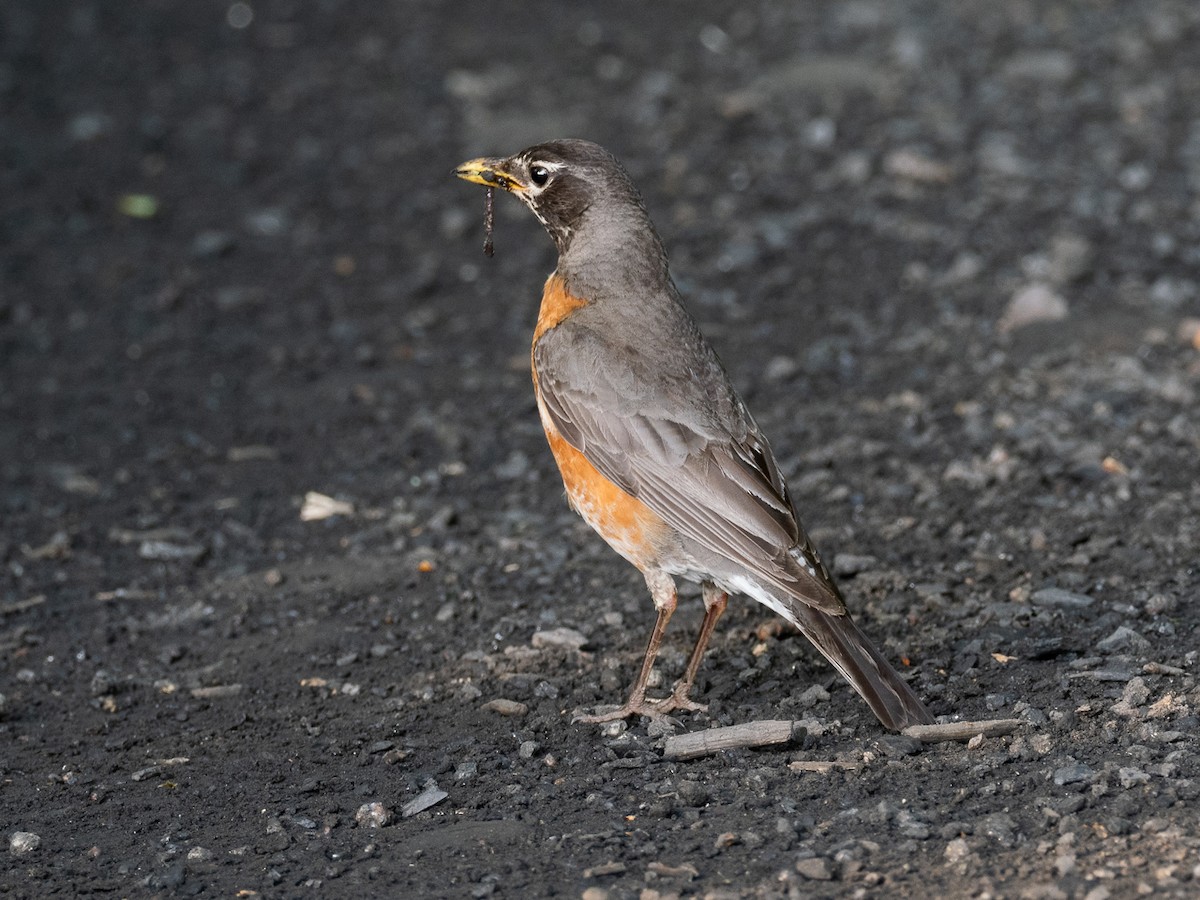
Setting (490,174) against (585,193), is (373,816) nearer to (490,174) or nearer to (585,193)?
(585,193)

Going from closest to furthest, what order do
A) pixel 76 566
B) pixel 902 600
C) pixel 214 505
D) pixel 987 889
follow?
pixel 987 889, pixel 902 600, pixel 76 566, pixel 214 505

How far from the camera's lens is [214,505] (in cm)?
797

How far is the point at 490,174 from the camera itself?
6.70 m

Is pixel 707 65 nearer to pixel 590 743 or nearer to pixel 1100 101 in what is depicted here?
pixel 1100 101

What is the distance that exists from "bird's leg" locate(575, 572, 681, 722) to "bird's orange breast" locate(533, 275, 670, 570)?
9cm

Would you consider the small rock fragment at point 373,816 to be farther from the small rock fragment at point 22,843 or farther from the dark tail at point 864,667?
the dark tail at point 864,667

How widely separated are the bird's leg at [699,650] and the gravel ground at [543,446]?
0.44ft

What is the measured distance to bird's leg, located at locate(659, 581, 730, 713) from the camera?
574 centimetres

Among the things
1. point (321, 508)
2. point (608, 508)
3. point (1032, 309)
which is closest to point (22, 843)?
point (608, 508)

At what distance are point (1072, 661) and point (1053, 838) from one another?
141cm

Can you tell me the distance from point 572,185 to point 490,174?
456 millimetres

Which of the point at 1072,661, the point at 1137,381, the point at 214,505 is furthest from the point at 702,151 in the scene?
the point at 1072,661

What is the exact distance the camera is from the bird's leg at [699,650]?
5738 millimetres

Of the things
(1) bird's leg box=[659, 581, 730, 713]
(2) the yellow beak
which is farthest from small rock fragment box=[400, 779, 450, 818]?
(2) the yellow beak
